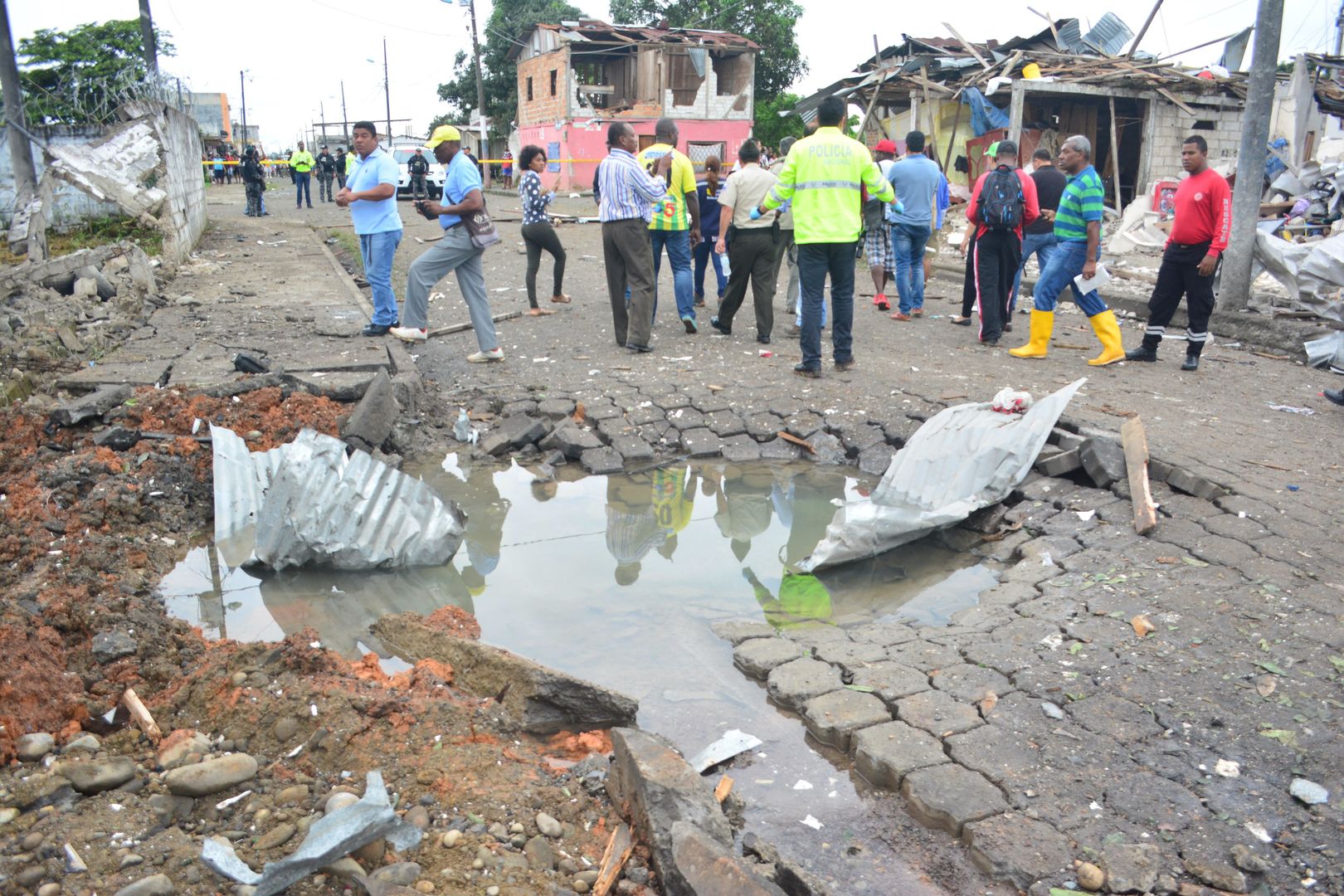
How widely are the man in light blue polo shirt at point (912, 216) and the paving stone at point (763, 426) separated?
145 inches

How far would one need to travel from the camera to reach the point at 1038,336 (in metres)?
7.12

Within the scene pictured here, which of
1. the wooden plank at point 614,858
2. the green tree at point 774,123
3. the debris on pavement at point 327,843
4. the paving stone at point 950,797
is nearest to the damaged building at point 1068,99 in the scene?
the green tree at point 774,123

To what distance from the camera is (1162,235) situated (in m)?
14.2

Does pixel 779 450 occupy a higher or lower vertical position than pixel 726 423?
lower

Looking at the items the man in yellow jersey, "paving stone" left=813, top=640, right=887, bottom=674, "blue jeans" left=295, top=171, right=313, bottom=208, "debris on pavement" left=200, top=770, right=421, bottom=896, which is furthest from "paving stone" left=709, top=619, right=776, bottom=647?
"blue jeans" left=295, top=171, right=313, bottom=208

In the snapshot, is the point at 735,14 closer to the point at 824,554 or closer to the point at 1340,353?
the point at 1340,353

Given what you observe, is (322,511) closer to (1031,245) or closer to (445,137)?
(445,137)

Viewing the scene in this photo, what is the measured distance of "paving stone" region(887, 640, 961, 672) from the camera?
10.4 feet

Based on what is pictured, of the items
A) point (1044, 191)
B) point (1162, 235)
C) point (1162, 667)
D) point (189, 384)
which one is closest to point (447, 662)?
point (1162, 667)

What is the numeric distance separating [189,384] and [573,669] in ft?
→ 11.8

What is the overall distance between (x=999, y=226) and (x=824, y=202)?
1.95 m

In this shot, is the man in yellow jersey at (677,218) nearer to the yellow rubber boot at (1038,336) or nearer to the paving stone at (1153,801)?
the yellow rubber boot at (1038,336)

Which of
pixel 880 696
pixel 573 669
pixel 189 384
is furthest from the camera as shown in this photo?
pixel 189 384

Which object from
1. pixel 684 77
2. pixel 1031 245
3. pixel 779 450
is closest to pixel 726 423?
pixel 779 450
